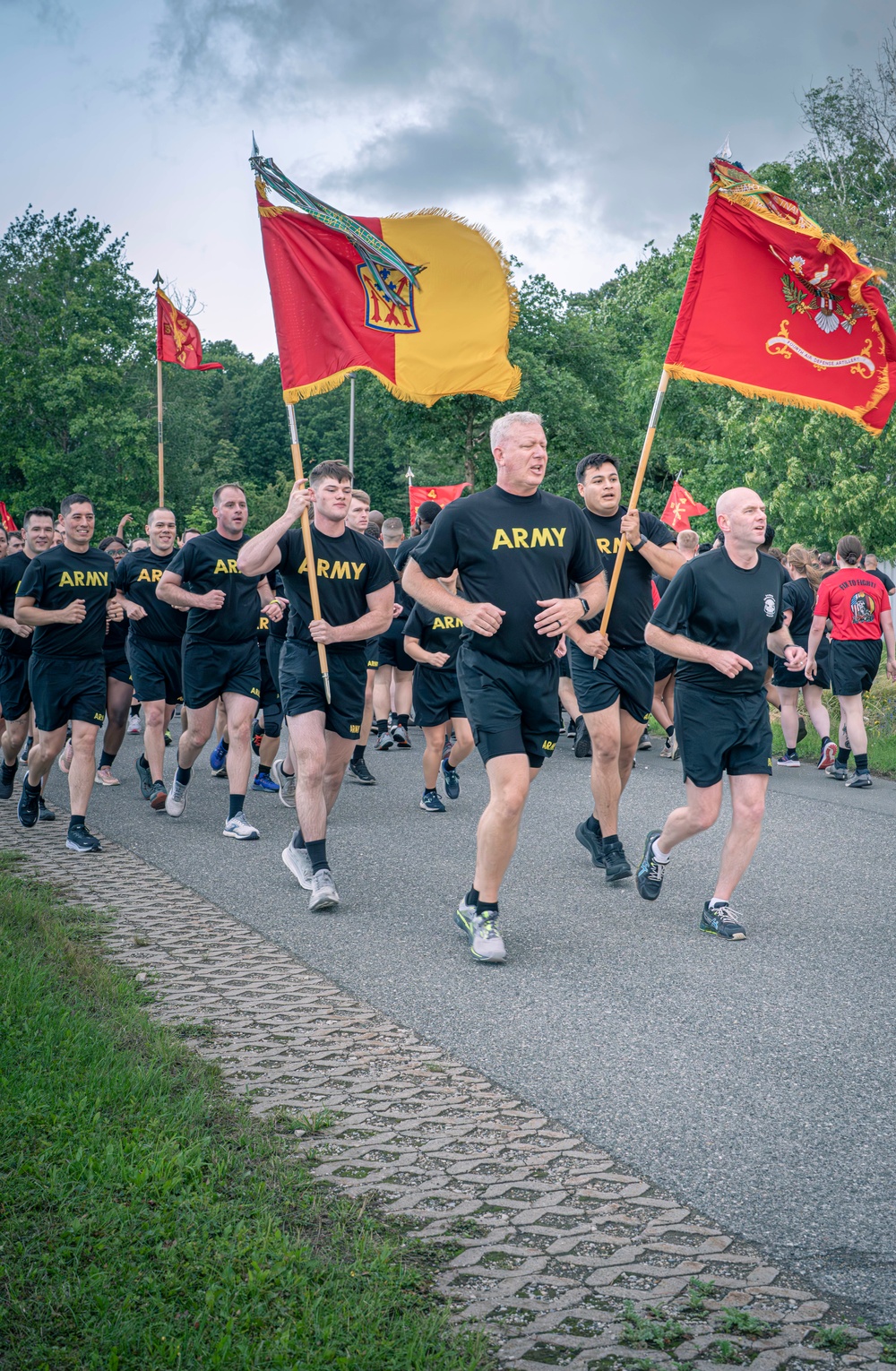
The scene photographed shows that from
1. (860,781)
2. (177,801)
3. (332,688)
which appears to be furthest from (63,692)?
(860,781)

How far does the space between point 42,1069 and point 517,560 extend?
3157 millimetres

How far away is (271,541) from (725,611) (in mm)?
2458

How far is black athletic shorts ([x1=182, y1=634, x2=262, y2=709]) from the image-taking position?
9477mm

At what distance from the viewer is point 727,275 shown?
7723 mm

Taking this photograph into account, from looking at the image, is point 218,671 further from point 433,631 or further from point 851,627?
point 851,627

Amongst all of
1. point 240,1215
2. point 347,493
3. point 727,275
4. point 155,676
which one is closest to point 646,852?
point 347,493

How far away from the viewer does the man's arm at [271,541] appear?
683 centimetres

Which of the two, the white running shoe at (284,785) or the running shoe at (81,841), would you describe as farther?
the white running shoe at (284,785)

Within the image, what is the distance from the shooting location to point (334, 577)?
735cm

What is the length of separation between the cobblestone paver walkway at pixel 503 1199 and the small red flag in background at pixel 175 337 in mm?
13582

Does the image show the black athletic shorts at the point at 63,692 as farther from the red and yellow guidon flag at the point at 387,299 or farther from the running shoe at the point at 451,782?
the running shoe at the point at 451,782

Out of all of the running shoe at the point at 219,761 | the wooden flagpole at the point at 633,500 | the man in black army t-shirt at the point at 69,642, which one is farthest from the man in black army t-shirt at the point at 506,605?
the running shoe at the point at 219,761

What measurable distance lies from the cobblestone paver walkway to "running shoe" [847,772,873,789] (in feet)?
24.4

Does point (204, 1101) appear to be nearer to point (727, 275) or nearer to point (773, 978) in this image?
point (773, 978)
